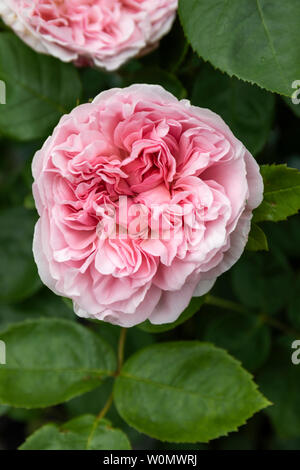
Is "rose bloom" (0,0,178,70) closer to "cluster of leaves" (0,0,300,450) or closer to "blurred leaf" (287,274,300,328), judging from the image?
"cluster of leaves" (0,0,300,450)

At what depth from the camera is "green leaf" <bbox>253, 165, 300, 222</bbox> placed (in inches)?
26.1

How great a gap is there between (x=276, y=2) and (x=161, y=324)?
1.37 feet

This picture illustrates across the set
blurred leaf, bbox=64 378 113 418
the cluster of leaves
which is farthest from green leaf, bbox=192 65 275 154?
blurred leaf, bbox=64 378 113 418

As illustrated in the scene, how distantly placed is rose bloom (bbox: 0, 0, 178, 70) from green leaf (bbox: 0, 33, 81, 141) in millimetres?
82

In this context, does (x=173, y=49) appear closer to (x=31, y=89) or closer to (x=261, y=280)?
(x=31, y=89)

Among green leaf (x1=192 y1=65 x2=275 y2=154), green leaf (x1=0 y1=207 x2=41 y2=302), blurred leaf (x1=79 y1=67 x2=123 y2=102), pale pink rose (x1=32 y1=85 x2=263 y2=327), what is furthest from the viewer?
blurred leaf (x1=79 y1=67 x2=123 y2=102)

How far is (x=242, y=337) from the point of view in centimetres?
105

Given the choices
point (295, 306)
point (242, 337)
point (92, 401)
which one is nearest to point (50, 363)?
point (92, 401)

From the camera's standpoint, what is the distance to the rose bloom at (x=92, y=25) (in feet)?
2.41

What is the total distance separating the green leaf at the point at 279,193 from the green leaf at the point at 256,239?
12 millimetres

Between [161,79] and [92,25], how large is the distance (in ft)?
0.44

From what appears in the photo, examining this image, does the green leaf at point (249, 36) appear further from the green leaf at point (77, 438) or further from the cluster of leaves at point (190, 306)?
the green leaf at point (77, 438)

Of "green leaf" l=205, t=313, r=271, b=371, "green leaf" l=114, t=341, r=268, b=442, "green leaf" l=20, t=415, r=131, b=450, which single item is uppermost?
"green leaf" l=114, t=341, r=268, b=442

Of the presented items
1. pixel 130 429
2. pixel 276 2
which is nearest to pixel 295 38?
pixel 276 2
